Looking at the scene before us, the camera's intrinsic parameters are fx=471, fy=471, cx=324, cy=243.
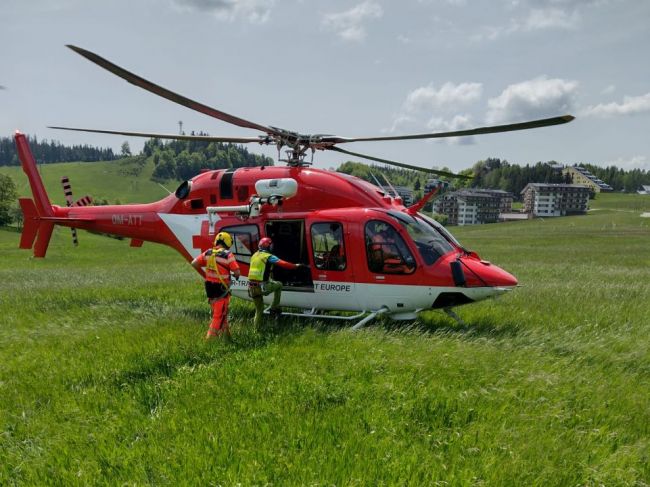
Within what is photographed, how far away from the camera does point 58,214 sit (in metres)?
13.7

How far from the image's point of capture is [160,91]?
7383 mm

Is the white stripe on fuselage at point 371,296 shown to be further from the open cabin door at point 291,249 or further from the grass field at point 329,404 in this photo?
the grass field at point 329,404

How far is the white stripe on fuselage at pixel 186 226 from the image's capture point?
1120 cm

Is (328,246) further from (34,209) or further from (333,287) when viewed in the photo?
(34,209)

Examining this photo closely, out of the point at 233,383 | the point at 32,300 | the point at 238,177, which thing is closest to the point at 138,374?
the point at 233,383

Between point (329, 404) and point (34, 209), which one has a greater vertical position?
point (34, 209)

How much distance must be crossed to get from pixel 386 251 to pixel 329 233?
1267mm

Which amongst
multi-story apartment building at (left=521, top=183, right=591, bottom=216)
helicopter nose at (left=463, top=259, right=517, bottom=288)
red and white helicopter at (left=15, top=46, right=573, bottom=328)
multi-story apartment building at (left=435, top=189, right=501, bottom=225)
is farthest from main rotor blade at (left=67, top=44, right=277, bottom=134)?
multi-story apartment building at (left=521, top=183, right=591, bottom=216)

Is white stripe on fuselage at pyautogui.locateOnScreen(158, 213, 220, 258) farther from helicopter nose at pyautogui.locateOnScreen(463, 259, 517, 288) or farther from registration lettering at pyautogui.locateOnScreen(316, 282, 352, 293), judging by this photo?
helicopter nose at pyautogui.locateOnScreen(463, 259, 517, 288)

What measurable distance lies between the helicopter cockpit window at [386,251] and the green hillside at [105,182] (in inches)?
5493

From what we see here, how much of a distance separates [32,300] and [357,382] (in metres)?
11.5

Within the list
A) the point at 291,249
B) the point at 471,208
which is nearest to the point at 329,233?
the point at 291,249

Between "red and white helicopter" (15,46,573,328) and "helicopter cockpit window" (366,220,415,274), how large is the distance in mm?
19

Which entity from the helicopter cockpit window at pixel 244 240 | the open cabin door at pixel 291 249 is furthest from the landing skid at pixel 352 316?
the helicopter cockpit window at pixel 244 240
